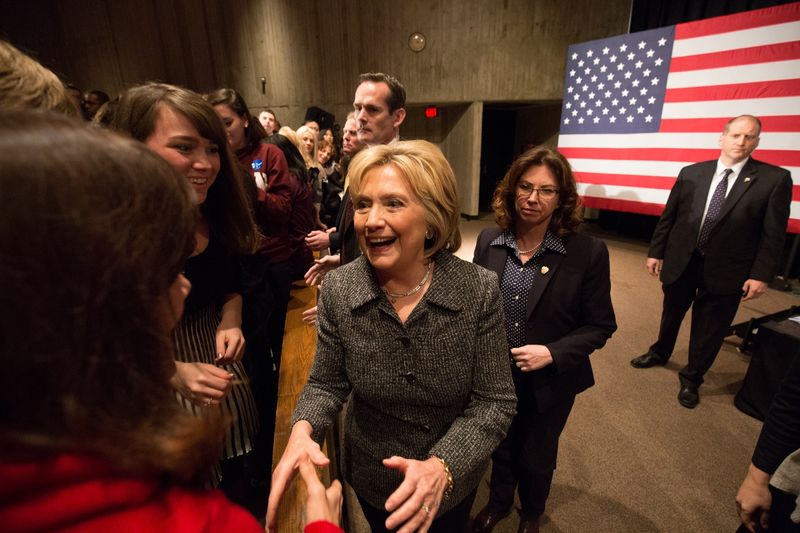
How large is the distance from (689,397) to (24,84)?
3.96m

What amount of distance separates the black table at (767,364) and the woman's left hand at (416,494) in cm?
292

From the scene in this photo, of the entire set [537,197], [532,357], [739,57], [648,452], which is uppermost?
[739,57]

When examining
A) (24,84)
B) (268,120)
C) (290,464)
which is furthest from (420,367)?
(268,120)

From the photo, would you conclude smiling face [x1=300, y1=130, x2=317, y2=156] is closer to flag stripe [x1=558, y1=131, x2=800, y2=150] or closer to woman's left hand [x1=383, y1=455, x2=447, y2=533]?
flag stripe [x1=558, y1=131, x2=800, y2=150]

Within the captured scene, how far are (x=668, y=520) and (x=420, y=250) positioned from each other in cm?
214

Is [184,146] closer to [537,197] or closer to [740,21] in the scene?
[537,197]

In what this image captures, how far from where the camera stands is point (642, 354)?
11.8ft

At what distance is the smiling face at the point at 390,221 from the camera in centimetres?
111

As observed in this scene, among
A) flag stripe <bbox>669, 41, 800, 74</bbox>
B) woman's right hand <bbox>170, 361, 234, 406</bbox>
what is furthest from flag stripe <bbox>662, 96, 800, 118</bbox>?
woman's right hand <bbox>170, 361, 234, 406</bbox>

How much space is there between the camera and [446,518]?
1255 mm

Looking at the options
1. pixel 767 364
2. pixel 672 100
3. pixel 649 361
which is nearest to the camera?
pixel 767 364

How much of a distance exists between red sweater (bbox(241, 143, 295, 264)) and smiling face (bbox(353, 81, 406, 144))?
1.94 feet

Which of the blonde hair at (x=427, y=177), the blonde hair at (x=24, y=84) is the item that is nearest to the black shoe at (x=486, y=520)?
the blonde hair at (x=427, y=177)

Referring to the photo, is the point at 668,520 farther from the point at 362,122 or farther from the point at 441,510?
the point at 362,122
